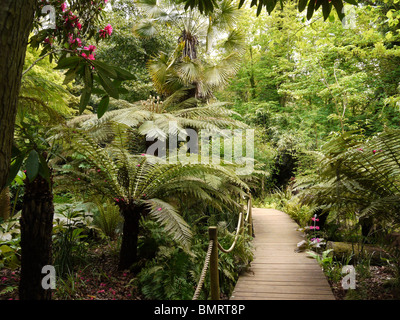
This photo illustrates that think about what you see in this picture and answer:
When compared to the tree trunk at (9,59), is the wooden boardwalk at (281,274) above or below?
below

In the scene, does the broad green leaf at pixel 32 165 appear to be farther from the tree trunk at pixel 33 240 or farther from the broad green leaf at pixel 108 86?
the tree trunk at pixel 33 240

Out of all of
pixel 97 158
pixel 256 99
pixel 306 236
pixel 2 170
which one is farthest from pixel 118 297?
pixel 256 99

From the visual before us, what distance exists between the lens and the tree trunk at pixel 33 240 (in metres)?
2.10

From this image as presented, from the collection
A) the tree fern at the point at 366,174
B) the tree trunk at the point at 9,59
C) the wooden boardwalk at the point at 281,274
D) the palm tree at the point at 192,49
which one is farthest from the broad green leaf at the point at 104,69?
the palm tree at the point at 192,49

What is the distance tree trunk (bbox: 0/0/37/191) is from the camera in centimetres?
67

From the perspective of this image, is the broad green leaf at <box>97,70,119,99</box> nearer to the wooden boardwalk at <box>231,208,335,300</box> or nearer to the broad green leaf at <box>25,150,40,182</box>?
the broad green leaf at <box>25,150,40,182</box>

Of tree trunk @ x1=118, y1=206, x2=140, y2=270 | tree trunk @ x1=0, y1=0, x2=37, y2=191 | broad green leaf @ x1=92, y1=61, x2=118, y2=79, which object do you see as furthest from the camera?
tree trunk @ x1=118, y1=206, x2=140, y2=270

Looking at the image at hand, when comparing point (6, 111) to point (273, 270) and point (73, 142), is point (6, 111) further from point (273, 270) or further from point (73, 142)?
point (273, 270)

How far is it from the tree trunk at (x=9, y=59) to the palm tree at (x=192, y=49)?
5.73 meters

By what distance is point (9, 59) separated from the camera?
686mm

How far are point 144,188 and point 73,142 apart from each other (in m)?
0.92

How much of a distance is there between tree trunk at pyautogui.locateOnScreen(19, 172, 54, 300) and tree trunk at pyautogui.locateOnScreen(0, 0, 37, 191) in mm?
1582

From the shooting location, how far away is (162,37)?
973 centimetres

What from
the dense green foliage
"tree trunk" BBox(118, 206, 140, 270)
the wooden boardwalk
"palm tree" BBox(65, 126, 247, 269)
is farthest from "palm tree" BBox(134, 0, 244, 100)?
"tree trunk" BBox(118, 206, 140, 270)
